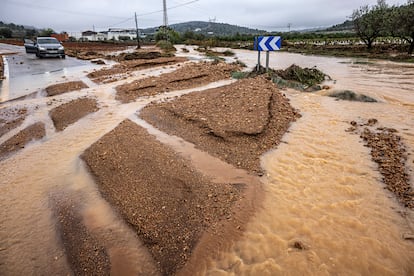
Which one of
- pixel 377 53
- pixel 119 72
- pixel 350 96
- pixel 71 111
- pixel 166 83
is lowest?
pixel 71 111

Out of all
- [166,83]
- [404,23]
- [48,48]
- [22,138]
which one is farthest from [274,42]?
[404,23]

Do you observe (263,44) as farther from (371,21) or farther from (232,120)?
(371,21)

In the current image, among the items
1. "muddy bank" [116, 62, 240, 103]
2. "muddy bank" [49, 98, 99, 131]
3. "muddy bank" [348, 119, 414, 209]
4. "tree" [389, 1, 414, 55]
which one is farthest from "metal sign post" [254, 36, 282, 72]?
"tree" [389, 1, 414, 55]

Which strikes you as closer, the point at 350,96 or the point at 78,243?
the point at 78,243

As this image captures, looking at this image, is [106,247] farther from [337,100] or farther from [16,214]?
[337,100]

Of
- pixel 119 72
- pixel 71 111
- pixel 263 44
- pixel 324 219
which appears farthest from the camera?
pixel 119 72

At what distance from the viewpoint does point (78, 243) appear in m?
2.77

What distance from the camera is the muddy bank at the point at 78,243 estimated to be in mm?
2484

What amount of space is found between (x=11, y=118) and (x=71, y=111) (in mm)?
1565

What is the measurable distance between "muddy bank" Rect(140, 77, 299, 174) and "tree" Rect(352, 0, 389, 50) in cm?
2894

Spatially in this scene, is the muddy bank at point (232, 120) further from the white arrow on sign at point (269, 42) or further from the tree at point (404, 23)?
the tree at point (404, 23)

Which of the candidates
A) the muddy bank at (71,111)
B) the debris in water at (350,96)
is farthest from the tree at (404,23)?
the muddy bank at (71,111)

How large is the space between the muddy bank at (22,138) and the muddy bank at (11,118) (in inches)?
21.0

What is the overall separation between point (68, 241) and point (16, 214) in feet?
3.57
